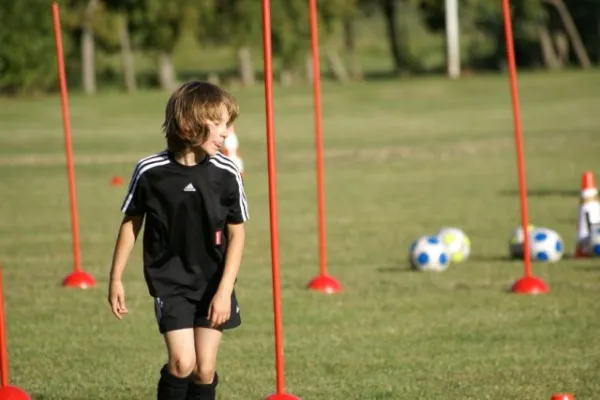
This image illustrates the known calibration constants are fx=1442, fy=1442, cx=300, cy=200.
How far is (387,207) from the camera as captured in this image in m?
19.7

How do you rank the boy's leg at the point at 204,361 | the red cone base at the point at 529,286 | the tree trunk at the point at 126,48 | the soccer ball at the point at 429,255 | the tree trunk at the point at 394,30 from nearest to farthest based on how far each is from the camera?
the boy's leg at the point at 204,361 → the red cone base at the point at 529,286 → the soccer ball at the point at 429,255 → the tree trunk at the point at 126,48 → the tree trunk at the point at 394,30

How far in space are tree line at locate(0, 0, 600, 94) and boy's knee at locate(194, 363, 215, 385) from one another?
2044 inches

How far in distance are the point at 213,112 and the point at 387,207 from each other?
13.4m

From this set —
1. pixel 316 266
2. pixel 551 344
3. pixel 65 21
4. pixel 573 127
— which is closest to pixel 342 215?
pixel 316 266

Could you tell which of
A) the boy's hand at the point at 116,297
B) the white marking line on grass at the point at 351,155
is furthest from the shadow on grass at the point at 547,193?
the boy's hand at the point at 116,297

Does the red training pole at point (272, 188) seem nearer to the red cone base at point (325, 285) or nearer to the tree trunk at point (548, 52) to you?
the red cone base at point (325, 285)

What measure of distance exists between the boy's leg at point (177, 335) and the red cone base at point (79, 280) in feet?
20.3

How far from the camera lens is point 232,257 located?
6.60m

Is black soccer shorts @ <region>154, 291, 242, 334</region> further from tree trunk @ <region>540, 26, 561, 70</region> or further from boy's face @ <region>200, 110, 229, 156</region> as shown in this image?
tree trunk @ <region>540, 26, 561, 70</region>

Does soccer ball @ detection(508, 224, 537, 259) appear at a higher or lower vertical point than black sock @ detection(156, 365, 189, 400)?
higher

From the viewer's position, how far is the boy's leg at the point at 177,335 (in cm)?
660

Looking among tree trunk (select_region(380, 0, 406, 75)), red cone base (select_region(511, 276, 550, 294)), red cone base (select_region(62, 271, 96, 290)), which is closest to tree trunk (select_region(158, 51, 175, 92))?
tree trunk (select_region(380, 0, 406, 75))

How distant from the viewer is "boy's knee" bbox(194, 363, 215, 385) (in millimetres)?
6699

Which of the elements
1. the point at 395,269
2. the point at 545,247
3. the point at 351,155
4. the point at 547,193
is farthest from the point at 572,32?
the point at 395,269
